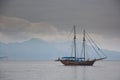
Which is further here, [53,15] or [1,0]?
[53,15]

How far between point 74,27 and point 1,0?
8.14 feet

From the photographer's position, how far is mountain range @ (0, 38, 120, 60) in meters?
10.9

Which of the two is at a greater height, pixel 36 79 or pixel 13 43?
pixel 13 43

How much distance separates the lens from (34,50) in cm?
1116

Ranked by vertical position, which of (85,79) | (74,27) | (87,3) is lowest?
(85,79)

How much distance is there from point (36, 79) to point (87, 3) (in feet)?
9.15

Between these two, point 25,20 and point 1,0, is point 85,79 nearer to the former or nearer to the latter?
point 25,20

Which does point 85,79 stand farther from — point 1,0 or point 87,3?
point 1,0

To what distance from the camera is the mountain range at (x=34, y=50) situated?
10.9m

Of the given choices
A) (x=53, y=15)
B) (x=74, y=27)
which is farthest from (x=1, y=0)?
(x=74, y=27)

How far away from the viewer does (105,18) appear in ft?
36.4

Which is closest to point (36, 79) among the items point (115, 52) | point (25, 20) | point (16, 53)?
point (16, 53)

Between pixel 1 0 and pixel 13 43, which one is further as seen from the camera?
pixel 13 43

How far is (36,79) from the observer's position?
10.7 meters
